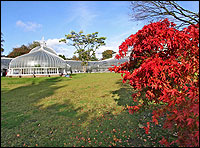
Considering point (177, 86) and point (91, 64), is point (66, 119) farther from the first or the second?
point (91, 64)

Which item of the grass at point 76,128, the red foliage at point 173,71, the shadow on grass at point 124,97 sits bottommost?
the grass at point 76,128

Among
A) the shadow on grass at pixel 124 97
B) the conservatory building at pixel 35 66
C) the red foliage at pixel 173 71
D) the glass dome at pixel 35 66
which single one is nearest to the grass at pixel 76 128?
the shadow on grass at pixel 124 97

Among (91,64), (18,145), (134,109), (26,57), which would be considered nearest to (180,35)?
(134,109)

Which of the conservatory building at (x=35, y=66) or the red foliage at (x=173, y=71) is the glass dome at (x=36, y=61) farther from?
the red foliage at (x=173, y=71)

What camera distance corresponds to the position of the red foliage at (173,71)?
170 cm

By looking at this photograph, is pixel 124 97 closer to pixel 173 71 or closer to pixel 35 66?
pixel 173 71

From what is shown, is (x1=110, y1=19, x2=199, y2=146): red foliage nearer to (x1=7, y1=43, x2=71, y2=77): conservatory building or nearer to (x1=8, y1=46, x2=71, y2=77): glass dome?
(x1=7, y1=43, x2=71, y2=77): conservatory building

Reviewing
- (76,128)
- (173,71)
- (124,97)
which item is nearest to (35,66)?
(124,97)

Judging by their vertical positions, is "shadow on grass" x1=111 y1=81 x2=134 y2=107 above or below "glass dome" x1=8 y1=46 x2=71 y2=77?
below

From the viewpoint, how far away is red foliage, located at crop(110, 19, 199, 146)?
1.70 metres

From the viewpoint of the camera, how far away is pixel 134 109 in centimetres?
256

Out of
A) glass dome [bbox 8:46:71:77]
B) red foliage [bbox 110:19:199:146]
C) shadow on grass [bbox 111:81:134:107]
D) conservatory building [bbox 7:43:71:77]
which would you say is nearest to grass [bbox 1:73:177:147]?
shadow on grass [bbox 111:81:134:107]

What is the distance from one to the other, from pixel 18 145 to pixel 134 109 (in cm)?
234

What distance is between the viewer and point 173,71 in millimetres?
1986
